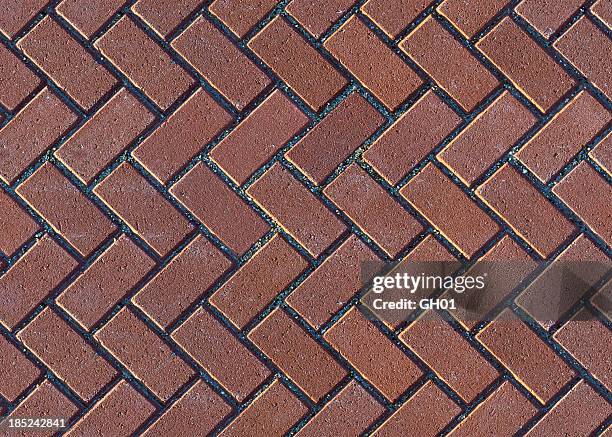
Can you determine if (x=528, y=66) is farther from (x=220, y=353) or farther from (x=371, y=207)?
(x=220, y=353)

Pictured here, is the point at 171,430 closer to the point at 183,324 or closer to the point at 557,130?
the point at 183,324

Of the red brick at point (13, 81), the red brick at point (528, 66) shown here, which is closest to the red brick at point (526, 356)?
the red brick at point (528, 66)

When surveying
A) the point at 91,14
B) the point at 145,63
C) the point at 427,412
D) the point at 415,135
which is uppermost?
the point at 91,14

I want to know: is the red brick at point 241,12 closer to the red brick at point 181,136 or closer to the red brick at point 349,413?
the red brick at point 181,136

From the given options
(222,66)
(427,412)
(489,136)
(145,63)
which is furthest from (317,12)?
(427,412)

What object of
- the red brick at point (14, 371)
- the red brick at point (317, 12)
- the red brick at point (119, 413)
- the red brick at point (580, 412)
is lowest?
the red brick at point (580, 412)

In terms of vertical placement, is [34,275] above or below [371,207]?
above
